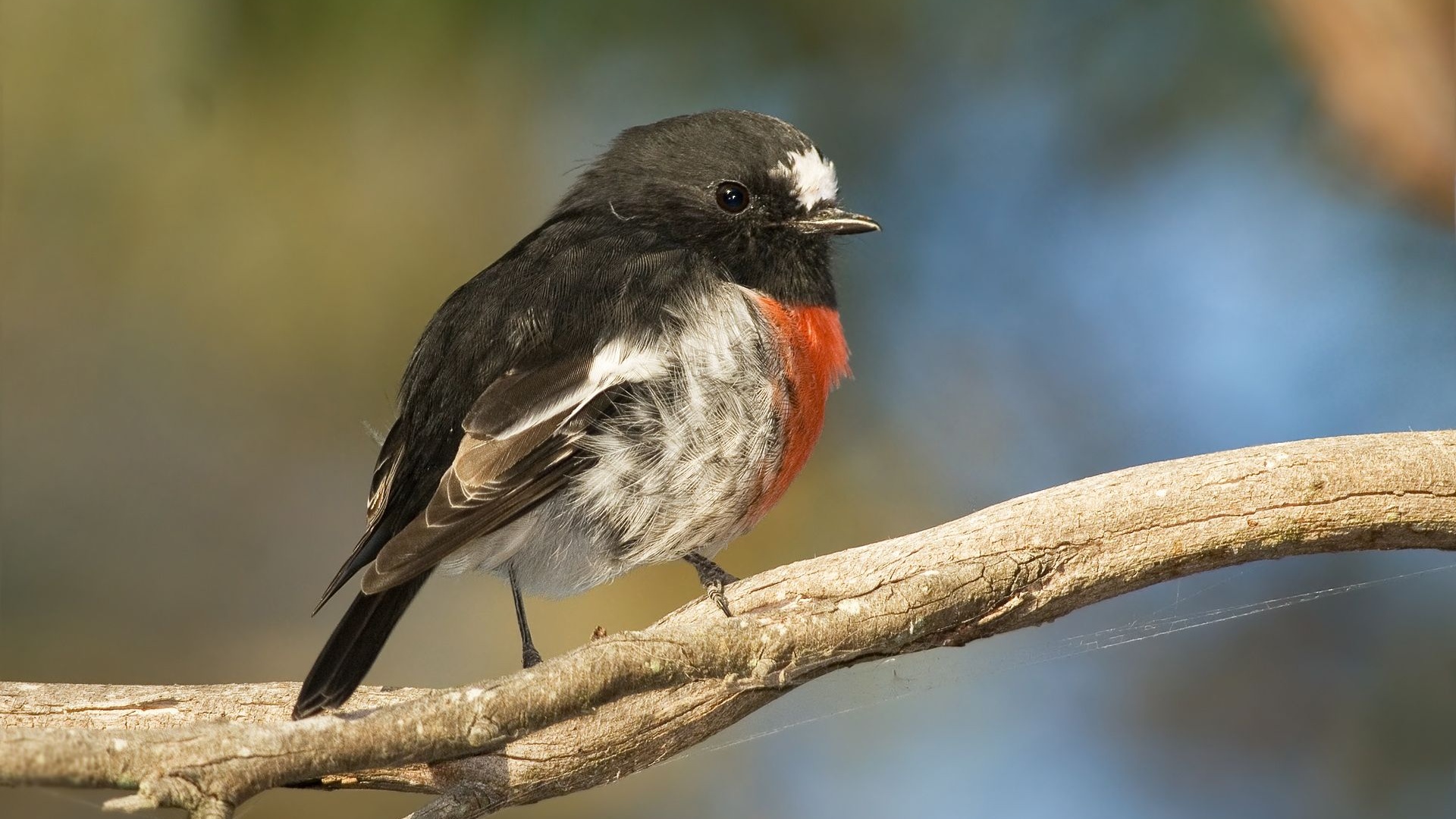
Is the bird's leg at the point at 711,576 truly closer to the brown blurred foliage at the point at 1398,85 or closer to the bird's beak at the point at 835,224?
the bird's beak at the point at 835,224

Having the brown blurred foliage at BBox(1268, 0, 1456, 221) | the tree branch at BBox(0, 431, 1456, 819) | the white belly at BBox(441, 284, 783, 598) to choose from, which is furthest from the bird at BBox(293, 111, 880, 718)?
the brown blurred foliage at BBox(1268, 0, 1456, 221)

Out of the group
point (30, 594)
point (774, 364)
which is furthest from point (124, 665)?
point (774, 364)

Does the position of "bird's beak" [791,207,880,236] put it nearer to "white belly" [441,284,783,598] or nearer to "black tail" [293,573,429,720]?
"white belly" [441,284,783,598]

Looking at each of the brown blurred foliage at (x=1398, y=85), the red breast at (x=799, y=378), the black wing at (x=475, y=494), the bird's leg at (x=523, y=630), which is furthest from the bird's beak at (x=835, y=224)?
the brown blurred foliage at (x=1398, y=85)

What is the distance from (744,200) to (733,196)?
22mm

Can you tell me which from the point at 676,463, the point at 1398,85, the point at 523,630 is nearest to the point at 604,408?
the point at 676,463

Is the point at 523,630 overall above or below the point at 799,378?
below

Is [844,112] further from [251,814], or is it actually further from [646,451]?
[251,814]

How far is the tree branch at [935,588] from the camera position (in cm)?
176

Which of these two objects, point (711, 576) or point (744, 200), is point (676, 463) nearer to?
point (711, 576)

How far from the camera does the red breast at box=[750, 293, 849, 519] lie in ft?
6.98

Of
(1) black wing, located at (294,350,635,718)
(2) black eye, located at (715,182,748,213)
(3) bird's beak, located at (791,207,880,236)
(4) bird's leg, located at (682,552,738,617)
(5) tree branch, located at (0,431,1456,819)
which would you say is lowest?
(5) tree branch, located at (0,431,1456,819)

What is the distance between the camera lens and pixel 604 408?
6.60ft

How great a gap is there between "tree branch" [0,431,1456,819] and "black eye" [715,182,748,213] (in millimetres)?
731
